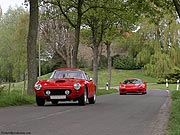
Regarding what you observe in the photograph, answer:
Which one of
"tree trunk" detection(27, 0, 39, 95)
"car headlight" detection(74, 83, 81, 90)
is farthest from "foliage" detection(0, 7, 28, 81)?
"car headlight" detection(74, 83, 81, 90)

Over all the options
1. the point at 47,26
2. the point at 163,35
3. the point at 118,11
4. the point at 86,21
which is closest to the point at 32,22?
the point at 118,11

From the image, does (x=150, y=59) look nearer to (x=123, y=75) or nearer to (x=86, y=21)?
(x=123, y=75)

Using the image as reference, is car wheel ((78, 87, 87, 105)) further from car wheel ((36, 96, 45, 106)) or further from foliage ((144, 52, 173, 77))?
foliage ((144, 52, 173, 77))

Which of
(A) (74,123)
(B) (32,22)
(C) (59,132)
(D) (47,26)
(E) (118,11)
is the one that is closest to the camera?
(C) (59,132)

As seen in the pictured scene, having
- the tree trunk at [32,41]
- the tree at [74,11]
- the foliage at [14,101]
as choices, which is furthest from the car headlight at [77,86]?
the tree at [74,11]

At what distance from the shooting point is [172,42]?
59.8 m

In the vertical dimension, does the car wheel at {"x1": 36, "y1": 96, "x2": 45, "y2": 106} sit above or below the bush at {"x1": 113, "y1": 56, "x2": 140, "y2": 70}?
below

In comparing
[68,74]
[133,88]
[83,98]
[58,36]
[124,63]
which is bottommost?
[133,88]

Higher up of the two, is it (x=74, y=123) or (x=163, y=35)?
(x=163, y=35)

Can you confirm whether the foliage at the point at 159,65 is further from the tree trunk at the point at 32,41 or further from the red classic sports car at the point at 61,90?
the red classic sports car at the point at 61,90

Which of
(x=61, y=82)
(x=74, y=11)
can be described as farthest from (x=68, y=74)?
(x=74, y=11)

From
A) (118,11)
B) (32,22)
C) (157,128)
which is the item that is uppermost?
(118,11)

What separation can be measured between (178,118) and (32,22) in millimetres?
11729

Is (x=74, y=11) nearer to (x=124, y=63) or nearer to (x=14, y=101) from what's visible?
(x=14, y=101)
